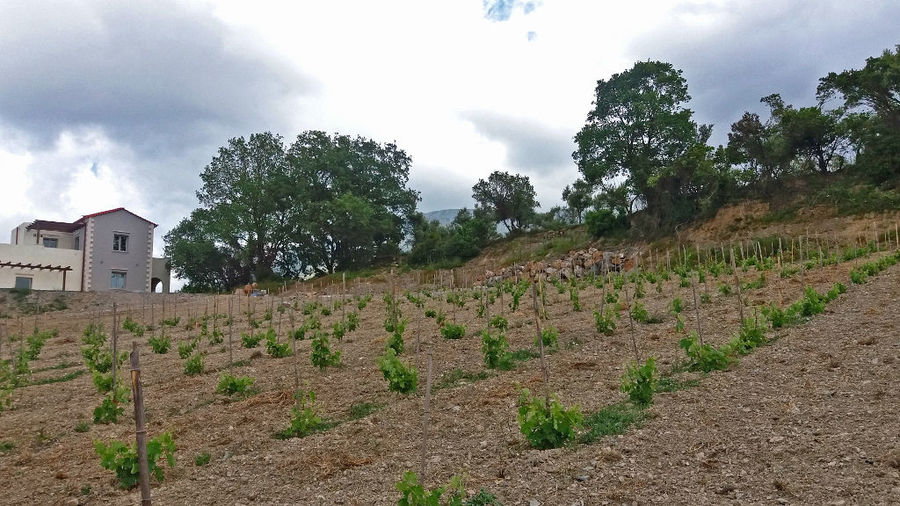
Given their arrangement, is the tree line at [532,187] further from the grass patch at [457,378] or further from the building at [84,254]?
the grass patch at [457,378]

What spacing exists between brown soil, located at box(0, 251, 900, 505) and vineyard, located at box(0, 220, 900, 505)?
3cm

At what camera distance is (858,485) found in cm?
441

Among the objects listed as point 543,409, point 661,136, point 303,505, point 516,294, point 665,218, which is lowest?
point 303,505

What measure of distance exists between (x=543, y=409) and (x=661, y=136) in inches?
1287

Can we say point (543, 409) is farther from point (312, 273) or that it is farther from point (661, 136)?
point (312, 273)

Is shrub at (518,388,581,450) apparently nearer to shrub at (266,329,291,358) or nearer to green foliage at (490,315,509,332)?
green foliage at (490,315,509,332)

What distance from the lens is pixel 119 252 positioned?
37375 mm

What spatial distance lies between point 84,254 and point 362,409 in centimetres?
3483

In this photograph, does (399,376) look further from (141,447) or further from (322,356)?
(141,447)

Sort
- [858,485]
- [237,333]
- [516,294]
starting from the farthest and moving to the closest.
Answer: [237,333] → [516,294] → [858,485]

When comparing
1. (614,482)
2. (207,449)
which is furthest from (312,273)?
(614,482)

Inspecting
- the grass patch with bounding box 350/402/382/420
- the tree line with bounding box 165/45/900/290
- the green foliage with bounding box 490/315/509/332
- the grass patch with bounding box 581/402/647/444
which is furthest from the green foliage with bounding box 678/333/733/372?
the tree line with bounding box 165/45/900/290

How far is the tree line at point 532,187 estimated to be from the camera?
3020 cm

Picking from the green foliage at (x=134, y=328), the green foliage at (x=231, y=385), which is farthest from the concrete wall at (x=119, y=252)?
the green foliage at (x=231, y=385)
